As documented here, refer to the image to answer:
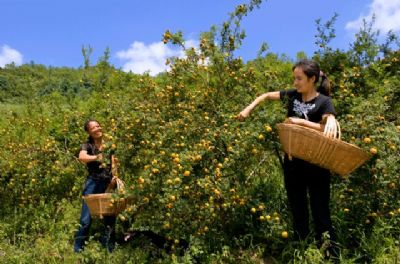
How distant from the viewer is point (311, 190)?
10.6 feet

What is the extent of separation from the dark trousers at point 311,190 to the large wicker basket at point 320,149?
0.61 feet

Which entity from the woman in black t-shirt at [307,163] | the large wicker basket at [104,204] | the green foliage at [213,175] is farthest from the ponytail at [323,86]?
the large wicker basket at [104,204]

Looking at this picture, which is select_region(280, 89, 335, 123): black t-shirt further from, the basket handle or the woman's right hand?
the woman's right hand

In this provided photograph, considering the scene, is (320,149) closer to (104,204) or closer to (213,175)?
(213,175)

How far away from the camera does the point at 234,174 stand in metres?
3.70

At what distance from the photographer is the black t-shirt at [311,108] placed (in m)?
3.08

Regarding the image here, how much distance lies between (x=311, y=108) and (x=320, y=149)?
369mm

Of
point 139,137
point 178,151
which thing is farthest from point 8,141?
point 178,151

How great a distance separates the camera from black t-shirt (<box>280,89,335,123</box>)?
3.08 meters

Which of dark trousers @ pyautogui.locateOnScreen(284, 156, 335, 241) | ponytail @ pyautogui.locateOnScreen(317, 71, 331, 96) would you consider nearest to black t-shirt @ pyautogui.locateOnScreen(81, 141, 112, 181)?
dark trousers @ pyautogui.locateOnScreen(284, 156, 335, 241)

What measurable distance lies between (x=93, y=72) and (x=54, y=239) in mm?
3936

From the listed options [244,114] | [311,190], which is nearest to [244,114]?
[244,114]

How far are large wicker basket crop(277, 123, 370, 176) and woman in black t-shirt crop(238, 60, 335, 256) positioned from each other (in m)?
0.10

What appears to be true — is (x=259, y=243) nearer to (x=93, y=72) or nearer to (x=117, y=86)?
(x=117, y=86)
